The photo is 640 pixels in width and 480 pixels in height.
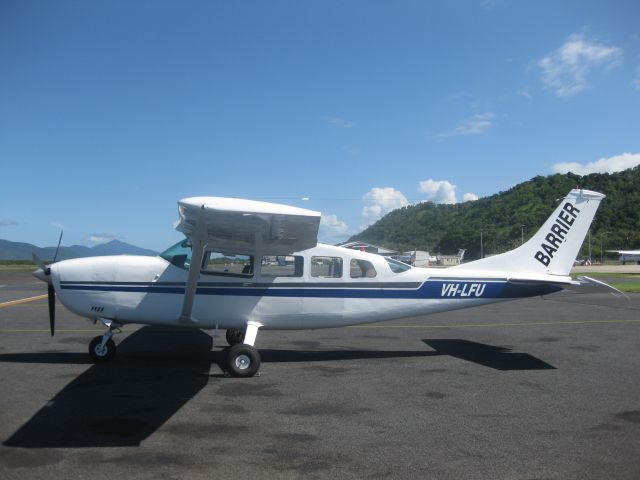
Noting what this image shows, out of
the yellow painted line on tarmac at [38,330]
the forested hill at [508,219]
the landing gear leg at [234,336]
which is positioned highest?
the forested hill at [508,219]

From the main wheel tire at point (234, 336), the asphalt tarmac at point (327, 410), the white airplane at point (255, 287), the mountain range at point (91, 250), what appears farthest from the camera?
the mountain range at point (91, 250)

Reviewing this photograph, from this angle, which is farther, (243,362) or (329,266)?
(329,266)

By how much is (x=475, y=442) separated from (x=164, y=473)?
281 cm

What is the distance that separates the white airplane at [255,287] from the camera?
782 centimetres

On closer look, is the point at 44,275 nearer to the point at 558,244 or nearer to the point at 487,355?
the point at 487,355

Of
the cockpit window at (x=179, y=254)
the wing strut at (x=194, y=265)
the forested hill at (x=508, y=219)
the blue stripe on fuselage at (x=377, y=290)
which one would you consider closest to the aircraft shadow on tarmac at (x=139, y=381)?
the wing strut at (x=194, y=265)

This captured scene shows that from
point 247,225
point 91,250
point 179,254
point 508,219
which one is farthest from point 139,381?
point 508,219

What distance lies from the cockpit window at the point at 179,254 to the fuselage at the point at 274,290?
0.7 inches

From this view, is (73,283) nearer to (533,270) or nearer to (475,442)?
(475,442)

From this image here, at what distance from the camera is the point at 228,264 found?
26.8ft

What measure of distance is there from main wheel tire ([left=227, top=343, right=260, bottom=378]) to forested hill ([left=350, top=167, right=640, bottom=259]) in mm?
87872

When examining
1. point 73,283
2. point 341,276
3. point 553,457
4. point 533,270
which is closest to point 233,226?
point 341,276

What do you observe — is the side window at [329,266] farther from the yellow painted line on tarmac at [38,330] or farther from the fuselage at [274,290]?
the yellow painted line on tarmac at [38,330]

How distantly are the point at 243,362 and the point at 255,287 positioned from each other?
1.35 metres
